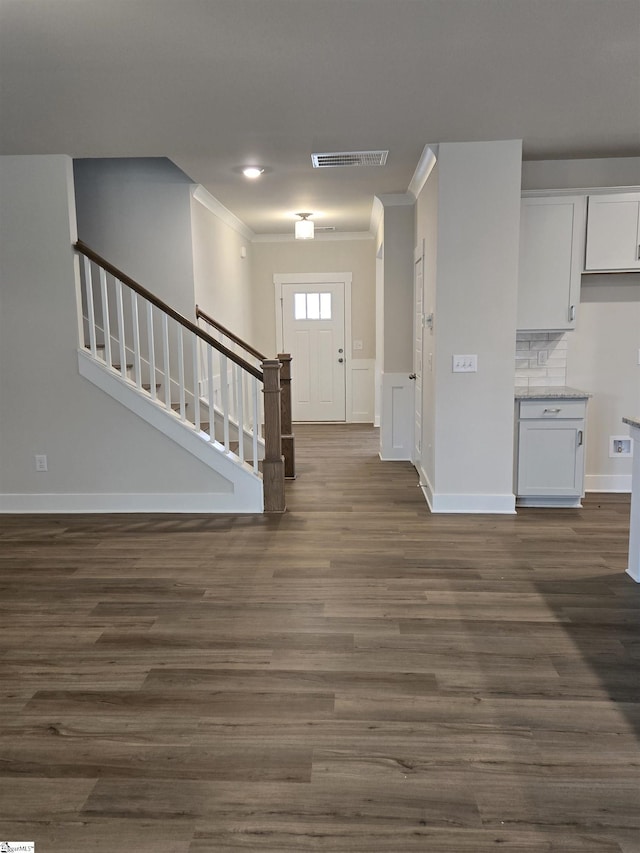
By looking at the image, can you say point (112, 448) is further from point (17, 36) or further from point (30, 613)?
point (17, 36)

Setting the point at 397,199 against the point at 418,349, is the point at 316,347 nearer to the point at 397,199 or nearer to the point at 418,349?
the point at 397,199

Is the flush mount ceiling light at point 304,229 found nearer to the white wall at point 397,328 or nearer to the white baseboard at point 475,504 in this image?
the white wall at point 397,328

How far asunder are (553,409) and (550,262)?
1.06 m

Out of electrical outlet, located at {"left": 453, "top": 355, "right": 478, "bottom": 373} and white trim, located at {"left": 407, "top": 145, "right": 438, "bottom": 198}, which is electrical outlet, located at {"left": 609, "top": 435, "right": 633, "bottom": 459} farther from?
white trim, located at {"left": 407, "top": 145, "right": 438, "bottom": 198}

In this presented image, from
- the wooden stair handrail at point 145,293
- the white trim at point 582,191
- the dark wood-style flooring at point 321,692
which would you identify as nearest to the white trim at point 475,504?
the dark wood-style flooring at point 321,692

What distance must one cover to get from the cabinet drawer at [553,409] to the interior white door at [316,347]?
4594 millimetres

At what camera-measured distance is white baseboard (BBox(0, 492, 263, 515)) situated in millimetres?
4492

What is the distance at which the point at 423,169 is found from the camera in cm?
461

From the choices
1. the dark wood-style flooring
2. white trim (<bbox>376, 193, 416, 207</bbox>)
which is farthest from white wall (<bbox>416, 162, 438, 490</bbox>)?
the dark wood-style flooring

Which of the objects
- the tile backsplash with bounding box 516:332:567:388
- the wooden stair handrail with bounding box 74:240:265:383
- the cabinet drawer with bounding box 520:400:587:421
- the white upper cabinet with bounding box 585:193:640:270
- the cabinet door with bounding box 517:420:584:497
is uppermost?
the white upper cabinet with bounding box 585:193:640:270

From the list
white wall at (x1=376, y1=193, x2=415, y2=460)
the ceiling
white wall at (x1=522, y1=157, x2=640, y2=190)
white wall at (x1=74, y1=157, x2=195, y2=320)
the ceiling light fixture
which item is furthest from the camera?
white wall at (x1=376, y1=193, x2=415, y2=460)

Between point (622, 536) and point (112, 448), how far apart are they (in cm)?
356

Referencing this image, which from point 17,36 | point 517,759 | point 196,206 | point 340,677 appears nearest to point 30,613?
point 340,677

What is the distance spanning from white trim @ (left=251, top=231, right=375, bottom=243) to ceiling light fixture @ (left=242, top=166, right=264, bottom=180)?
3.49m
